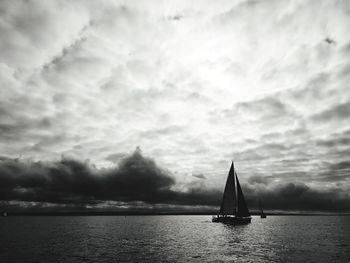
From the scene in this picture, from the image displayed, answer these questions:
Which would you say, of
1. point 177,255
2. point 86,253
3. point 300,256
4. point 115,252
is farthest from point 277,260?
point 86,253

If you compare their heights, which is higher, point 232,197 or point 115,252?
point 232,197

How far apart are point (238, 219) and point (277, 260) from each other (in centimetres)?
8477

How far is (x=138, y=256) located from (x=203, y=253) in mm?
12879

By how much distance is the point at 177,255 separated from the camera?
58.8 metres

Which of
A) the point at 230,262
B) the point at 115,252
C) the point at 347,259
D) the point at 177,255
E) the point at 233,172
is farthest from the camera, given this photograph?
the point at 233,172

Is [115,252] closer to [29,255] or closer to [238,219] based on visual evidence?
[29,255]

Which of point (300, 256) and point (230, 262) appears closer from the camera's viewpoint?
point (230, 262)

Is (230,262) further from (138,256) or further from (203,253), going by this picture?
(138,256)

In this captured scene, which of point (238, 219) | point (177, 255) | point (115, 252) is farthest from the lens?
point (238, 219)

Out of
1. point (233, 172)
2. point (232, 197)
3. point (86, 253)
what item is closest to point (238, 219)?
point (232, 197)

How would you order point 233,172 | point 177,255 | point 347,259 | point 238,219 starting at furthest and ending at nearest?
1. point 238,219
2. point 233,172
3. point 177,255
4. point 347,259

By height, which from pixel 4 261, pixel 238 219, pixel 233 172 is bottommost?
pixel 4 261

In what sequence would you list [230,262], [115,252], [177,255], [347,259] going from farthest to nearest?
[115,252] → [177,255] → [347,259] → [230,262]

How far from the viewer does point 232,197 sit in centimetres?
12731
